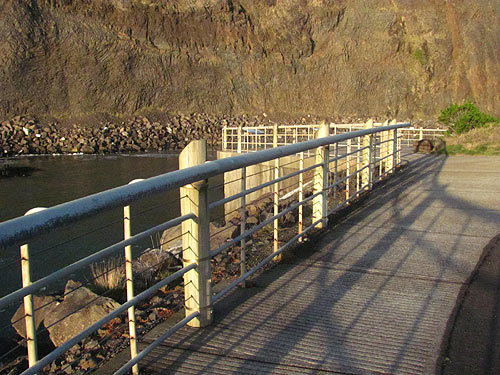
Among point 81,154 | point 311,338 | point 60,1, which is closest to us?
point 311,338

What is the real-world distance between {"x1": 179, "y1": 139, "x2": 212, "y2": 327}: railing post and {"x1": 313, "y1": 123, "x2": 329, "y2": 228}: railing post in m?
2.87

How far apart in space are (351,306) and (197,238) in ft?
4.64

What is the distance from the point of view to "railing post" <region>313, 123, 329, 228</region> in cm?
638

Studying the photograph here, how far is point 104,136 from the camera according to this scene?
4294cm

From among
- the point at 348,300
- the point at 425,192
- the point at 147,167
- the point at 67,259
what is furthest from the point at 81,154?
the point at 348,300

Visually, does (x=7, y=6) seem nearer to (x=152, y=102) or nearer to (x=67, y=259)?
(x=152, y=102)

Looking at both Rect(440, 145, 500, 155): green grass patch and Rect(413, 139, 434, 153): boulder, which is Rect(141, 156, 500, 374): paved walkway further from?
Rect(413, 139, 434, 153): boulder

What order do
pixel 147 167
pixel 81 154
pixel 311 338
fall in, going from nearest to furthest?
pixel 311 338 < pixel 147 167 < pixel 81 154

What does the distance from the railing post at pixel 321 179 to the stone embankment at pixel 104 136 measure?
3459 centimetres

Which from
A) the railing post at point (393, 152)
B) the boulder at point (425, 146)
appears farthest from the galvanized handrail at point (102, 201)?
the boulder at point (425, 146)

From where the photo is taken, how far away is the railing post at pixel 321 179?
638cm

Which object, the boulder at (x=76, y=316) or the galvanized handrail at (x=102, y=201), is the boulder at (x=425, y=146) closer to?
the boulder at (x=76, y=316)

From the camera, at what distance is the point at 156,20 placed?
5428 centimetres

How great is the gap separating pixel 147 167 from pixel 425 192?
2141cm
